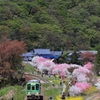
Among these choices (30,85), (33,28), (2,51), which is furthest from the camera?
(33,28)

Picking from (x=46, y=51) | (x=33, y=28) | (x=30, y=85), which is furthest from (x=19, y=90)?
(x=33, y=28)

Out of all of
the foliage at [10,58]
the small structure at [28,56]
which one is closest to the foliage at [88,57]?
the small structure at [28,56]

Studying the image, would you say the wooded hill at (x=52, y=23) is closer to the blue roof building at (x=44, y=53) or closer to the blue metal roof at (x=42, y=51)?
the blue metal roof at (x=42, y=51)

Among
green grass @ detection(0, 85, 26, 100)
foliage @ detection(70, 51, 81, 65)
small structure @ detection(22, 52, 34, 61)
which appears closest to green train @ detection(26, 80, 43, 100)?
green grass @ detection(0, 85, 26, 100)

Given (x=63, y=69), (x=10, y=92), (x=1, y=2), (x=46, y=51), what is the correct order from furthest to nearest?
(x=1, y=2)
(x=46, y=51)
(x=63, y=69)
(x=10, y=92)

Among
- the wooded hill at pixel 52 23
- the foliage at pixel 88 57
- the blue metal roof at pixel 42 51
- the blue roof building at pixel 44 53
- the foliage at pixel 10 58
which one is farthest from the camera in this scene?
the wooded hill at pixel 52 23

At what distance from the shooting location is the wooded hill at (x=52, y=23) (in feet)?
206

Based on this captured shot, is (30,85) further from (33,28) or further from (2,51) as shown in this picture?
(33,28)

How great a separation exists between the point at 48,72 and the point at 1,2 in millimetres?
38103

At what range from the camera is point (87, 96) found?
2631 centimetres

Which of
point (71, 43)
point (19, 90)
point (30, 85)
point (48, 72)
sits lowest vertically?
point (71, 43)

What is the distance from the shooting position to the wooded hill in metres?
62.8

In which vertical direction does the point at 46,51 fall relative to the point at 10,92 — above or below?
below

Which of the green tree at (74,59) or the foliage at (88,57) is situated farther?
the foliage at (88,57)
